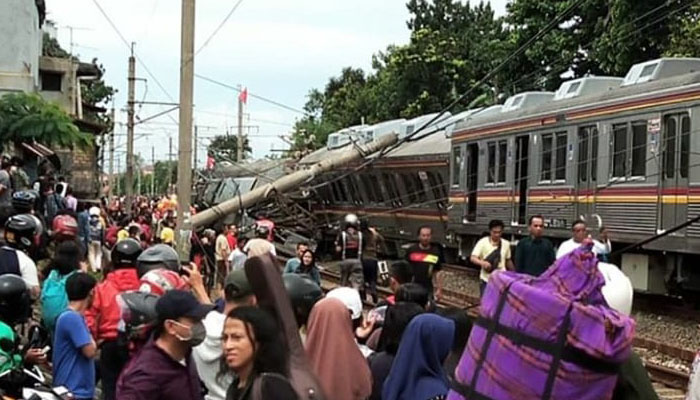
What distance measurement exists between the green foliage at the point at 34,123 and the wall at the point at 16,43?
25.3ft

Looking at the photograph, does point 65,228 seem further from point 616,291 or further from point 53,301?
point 616,291

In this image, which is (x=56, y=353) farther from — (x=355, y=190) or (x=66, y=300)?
(x=355, y=190)

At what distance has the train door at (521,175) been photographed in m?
21.4

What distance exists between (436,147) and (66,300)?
21311 millimetres

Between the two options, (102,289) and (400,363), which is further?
(102,289)

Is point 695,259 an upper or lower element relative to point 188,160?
lower

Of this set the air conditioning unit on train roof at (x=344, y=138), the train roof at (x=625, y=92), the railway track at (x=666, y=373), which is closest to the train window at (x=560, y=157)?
the train roof at (x=625, y=92)

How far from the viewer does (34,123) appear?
2217cm

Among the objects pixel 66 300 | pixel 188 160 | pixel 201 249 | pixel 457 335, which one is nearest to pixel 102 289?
pixel 66 300

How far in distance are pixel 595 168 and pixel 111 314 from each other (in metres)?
12.9

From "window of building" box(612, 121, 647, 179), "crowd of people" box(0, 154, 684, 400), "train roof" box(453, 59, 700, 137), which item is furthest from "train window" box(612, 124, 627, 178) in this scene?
"crowd of people" box(0, 154, 684, 400)

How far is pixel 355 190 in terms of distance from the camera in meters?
33.3

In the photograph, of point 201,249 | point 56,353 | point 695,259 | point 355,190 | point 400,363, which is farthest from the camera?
point 355,190

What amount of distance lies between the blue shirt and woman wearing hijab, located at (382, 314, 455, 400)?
2020 mm
